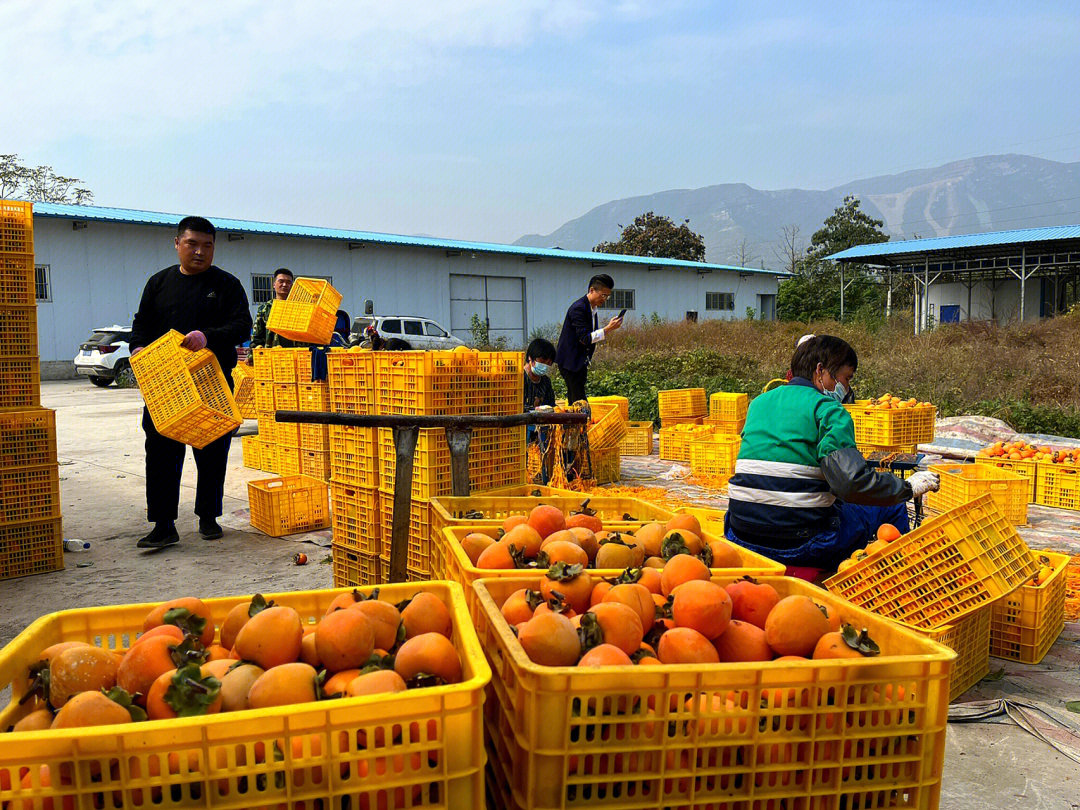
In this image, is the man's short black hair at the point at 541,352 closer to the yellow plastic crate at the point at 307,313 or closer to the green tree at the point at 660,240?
the yellow plastic crate at the point at 307,313

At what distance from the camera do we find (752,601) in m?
1.91

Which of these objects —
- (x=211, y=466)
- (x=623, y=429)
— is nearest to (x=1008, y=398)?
(x=623, y=429)

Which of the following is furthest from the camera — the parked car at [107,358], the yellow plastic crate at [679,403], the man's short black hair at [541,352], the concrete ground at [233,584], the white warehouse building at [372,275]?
the white warehouse building at [372,275]

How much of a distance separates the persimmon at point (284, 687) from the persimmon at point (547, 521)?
3.83ft

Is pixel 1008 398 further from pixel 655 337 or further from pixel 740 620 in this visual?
pixel 655 337

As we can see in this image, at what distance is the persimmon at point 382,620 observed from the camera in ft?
5.49

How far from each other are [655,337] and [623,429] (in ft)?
67.9

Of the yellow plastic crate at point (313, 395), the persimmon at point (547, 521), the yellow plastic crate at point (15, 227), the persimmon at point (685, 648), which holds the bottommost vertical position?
the persimmon at point (685, 648)

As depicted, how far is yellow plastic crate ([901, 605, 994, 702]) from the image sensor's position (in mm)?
3104

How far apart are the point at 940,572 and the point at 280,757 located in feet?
9.61

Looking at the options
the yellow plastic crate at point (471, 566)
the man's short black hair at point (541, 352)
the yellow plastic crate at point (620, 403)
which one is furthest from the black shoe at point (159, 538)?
the yellow plastic crate at point (620, 403)

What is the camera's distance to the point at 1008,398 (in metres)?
13.2

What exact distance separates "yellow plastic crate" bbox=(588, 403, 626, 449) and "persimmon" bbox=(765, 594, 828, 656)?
6480 millimetres

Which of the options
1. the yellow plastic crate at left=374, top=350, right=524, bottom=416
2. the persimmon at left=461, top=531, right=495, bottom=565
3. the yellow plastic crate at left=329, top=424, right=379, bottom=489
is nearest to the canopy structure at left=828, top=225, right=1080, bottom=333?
the yellow plastic crate at left=374, top=350, right=524, bottom=416
